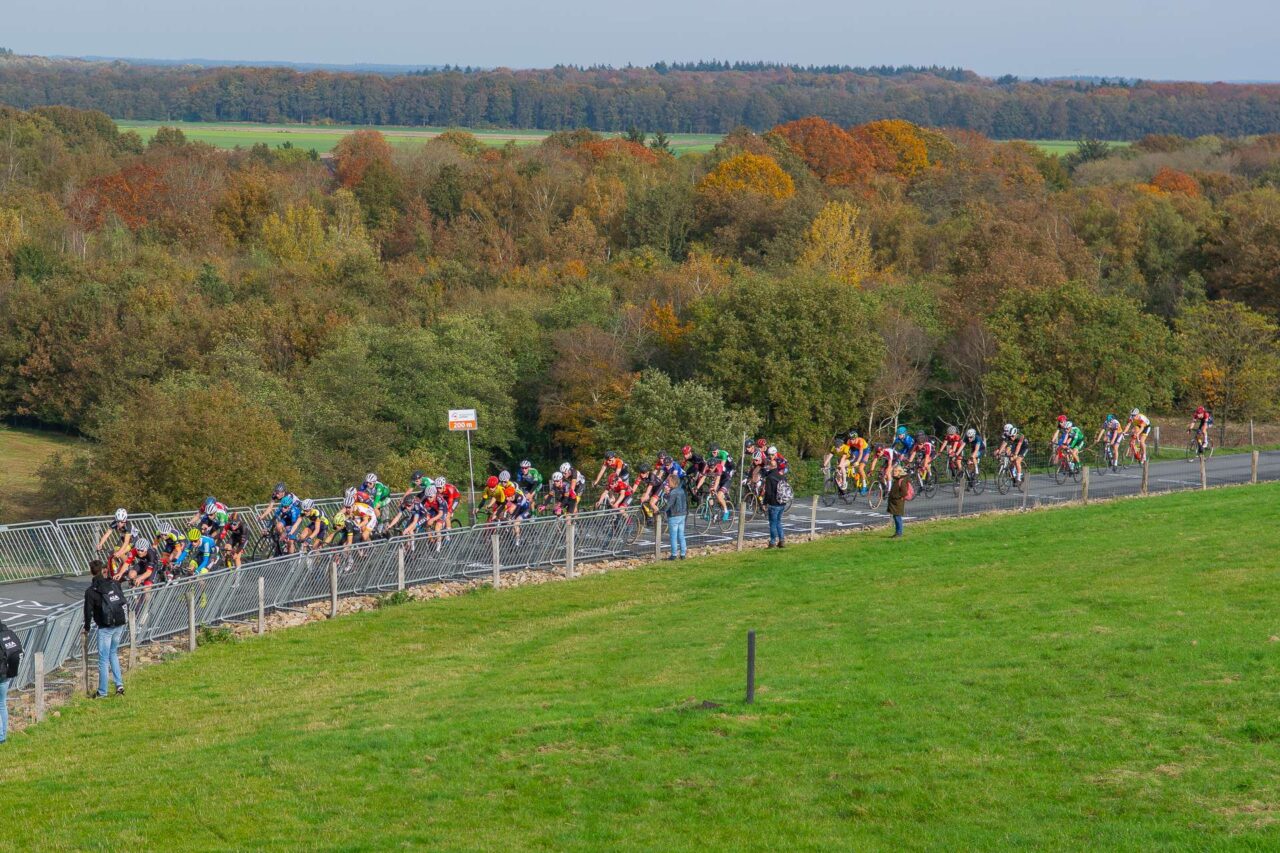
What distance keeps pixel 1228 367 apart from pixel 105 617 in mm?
49535

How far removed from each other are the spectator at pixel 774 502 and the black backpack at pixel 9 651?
1503cm

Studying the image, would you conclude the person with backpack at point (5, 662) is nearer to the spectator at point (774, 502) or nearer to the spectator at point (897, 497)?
the spectator at point (774, 502)

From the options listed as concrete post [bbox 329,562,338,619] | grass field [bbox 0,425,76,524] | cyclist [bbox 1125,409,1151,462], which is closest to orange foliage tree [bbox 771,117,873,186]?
grass field [bbox 0,425,76,524]

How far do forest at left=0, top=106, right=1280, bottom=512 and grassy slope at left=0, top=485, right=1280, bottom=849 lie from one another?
20691 millimetres

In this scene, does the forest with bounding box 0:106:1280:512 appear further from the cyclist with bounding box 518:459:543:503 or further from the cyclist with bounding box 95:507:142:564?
the cyclist with bounding box 95:507:142:564

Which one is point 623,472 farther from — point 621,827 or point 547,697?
point 621,827

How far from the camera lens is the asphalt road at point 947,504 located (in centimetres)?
2652

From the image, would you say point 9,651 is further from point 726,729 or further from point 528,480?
point 528,480

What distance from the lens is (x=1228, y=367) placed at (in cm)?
5700

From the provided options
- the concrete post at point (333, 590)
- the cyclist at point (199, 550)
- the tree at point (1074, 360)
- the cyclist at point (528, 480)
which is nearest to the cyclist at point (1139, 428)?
the tree at point (1074, 360)

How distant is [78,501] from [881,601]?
27200 millimetres

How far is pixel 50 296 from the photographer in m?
75.8

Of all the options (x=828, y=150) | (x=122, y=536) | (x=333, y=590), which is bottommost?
(x=333, y=590)

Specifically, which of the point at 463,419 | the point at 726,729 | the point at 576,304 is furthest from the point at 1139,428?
the point at 576,304
